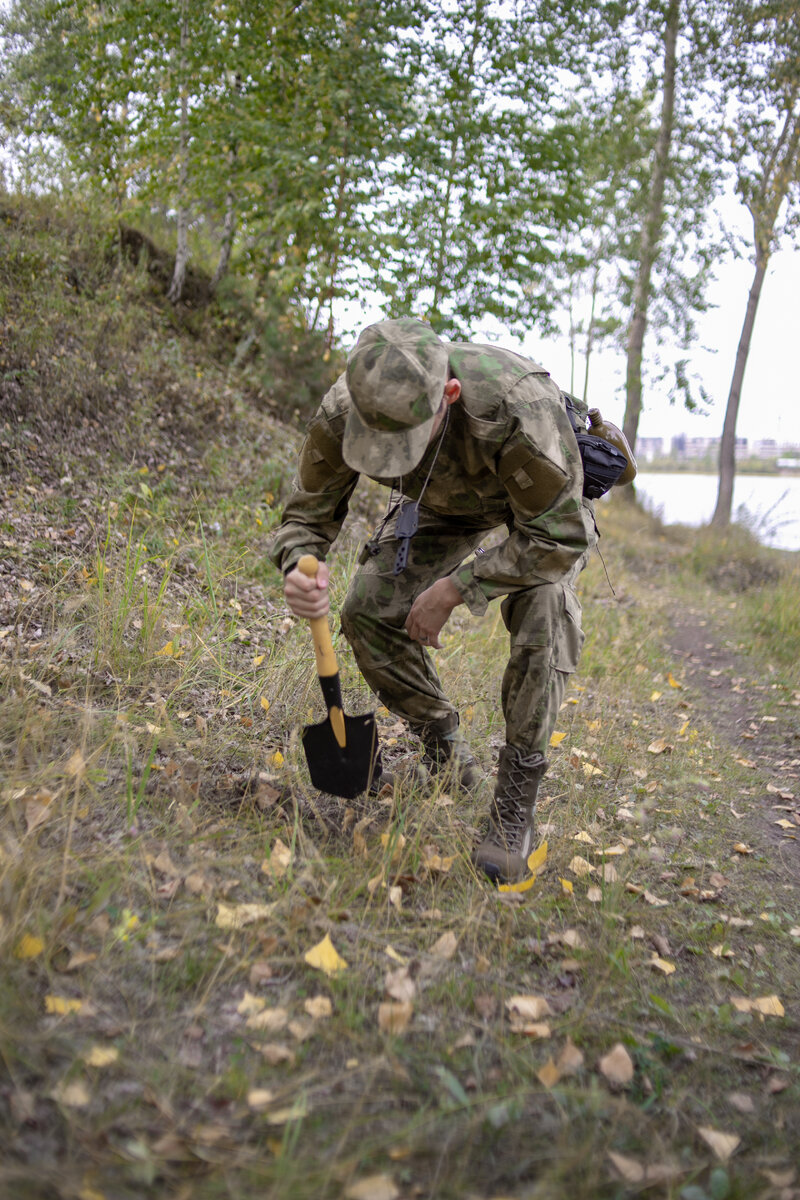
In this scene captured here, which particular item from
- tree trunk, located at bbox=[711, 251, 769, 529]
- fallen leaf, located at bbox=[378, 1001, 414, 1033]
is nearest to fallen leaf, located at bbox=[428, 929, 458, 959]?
fallen leaf, located at bbox=[378, 1001, 414, 1033]

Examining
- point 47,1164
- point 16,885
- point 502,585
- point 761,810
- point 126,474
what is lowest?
point 761,810

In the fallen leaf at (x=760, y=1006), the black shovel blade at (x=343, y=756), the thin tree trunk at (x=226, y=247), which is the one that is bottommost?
the fallen leaf at (x=760, y=1006)

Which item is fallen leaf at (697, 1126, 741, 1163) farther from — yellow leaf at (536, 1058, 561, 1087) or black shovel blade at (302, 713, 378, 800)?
black shovel blade at (302, 713, 378, 800)

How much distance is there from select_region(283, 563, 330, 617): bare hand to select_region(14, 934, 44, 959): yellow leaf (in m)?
1.06

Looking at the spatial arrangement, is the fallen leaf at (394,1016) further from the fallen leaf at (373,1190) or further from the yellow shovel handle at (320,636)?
the yellow shovel handle at (320,636)

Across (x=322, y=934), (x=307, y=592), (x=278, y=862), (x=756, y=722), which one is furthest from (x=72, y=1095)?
(x=756, y=722)

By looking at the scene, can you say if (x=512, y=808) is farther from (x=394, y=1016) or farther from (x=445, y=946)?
(x=394, y=1016)

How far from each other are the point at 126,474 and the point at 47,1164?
4.14m

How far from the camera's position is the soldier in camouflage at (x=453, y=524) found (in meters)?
2.16

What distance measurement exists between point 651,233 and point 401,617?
11.2 meters

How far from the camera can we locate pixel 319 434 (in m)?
2.48

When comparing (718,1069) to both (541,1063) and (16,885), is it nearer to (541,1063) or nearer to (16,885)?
(541,1063)

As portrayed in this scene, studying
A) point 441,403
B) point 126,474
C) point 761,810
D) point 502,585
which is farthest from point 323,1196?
point 126,474

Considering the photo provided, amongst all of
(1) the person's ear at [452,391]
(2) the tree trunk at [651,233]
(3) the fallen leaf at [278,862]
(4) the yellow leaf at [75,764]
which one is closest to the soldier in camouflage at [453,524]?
(1) the person's ear at [452,391]
